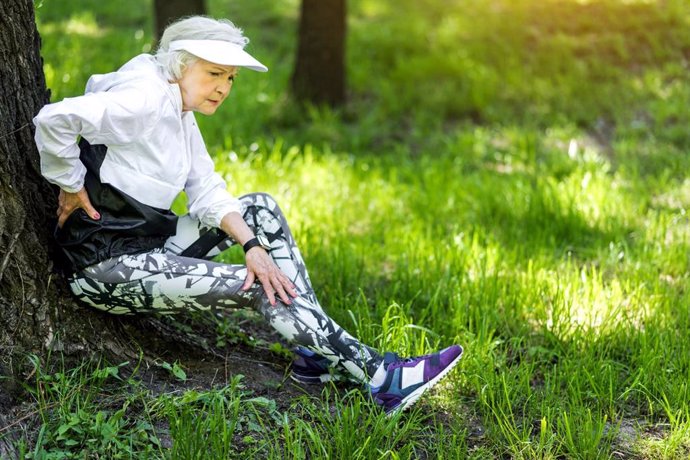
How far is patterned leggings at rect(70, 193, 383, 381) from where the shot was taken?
9.21 ft

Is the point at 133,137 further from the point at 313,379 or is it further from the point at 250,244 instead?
the point at 313,379

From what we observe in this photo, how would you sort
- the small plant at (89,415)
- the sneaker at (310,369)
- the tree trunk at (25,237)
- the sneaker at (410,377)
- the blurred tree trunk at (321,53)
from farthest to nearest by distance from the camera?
the blurred tree trunk at (321,53) < the sneaker at (310,369) < the sneaker at (410,377) < the tree trunk at (25,237) < the small plant at (89,415)

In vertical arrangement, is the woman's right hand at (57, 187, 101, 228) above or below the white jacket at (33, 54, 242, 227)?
below

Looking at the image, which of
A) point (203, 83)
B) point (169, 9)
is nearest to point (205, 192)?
point (203, 83)

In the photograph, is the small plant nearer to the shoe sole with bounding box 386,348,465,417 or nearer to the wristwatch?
the wristwatch

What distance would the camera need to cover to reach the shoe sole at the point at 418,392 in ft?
9.48

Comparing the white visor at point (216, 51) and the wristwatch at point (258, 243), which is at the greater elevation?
the white visor at point (216, 51)

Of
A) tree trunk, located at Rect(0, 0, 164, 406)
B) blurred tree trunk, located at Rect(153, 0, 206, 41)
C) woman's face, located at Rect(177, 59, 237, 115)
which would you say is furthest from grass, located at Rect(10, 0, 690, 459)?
woman's face, located at Rect(177, 59, 237, 115)

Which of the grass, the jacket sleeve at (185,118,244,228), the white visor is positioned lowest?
the grass

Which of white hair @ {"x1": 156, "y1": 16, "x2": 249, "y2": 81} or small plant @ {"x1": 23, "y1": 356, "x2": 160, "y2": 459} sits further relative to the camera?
white hair @ {"x1": 156, "y1": 16, "x2": 249, "y2": 81}

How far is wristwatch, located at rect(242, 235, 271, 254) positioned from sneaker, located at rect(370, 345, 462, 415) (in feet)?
2.07

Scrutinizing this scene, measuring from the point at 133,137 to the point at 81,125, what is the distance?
19cm

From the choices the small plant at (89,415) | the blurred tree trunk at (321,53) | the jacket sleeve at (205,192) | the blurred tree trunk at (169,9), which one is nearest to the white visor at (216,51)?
→ the jacket sleeve at (205,192)

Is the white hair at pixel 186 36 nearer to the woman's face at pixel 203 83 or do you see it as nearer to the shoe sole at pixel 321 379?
the woman's face at pixel 203 83
